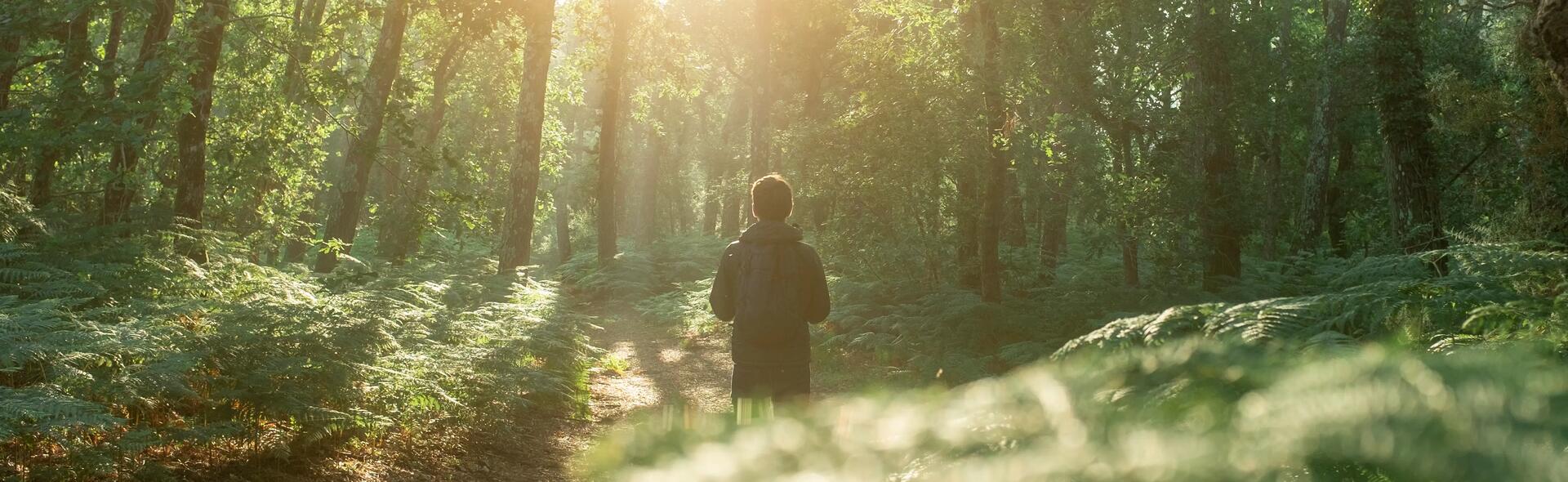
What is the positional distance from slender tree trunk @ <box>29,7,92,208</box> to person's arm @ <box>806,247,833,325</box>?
280 inches

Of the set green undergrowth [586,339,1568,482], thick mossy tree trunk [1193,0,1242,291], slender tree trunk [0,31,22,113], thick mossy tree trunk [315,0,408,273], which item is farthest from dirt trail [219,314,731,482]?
thick mossy tree trunk [1193,0,1242,291]

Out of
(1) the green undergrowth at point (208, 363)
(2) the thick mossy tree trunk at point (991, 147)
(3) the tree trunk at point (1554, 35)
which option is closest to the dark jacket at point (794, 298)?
(1) the green undergrowth at point (208, 363)

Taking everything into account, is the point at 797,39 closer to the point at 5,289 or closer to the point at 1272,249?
the point at 1272,249

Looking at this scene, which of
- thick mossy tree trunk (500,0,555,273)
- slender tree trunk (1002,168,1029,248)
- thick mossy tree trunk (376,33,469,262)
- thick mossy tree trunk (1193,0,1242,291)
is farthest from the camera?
thick mossy tree trunk (376,33,469,262)

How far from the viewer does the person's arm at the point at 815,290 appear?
5.57 meters

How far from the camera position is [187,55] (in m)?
10.0

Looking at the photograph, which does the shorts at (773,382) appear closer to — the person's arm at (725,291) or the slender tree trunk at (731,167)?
the person's arm at (725,291)

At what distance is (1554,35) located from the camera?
4.85m

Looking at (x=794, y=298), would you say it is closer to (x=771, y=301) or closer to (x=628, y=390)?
(x=771, y=301)

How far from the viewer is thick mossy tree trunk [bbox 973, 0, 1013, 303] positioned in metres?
14.0

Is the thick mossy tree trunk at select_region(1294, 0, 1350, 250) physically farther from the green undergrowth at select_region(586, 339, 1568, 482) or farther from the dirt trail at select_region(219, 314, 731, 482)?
the green undergrowth at select_region(586, 339, 1568, 482)

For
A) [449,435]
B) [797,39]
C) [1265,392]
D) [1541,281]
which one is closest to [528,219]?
[797,39]

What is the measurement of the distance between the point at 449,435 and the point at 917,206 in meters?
9.19

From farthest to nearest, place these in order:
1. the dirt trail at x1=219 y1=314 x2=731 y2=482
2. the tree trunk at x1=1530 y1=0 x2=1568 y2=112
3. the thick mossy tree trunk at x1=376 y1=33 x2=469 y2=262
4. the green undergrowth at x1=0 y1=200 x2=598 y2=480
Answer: the thick mossy tree trunk at x1=376 y1=33 x2=469 y2=262
the dirt trail at x1=219 y1=314 x2=731 y2=482
the green undergrowth at x1=0 y1=200 x2=598 y2=480
the tree trunk at x1=1530 y1=0 x2=1568 y2=112
